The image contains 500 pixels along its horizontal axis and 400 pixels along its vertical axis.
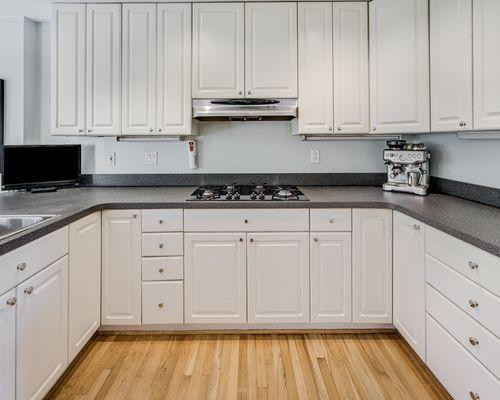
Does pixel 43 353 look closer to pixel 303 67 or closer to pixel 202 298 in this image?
pixel 202 298

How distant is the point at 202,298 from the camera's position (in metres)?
2.51

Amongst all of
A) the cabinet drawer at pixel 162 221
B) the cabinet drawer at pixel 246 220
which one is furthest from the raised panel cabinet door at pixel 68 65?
the cabinet drawer at pixel 246 220

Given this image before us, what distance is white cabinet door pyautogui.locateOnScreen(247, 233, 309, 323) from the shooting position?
97.7 inches

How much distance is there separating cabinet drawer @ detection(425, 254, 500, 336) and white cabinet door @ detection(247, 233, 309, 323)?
2.55 ft

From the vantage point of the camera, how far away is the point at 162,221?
247cm

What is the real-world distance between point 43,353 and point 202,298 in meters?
0.99

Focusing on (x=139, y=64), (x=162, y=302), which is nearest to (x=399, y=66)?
(x=139, y=64)

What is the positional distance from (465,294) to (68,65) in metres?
2.87

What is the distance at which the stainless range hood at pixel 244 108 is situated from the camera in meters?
2.75

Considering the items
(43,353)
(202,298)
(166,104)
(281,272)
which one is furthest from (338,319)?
(166,104)

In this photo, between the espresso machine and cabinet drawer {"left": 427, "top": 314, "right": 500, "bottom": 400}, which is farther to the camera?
the espresso machine

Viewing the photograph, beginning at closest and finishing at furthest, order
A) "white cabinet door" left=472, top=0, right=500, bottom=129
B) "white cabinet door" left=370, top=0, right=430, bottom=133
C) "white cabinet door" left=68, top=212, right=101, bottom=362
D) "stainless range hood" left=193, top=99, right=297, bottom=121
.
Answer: "white cabinet door" left=472, top=0, right=500, bottom=129 → "white cabinet door" left=68, top=212, right=101, bottom=362 → "white cabinet door" left=370, top=0, right=430, bottom=133 → "stainless range hood" left=193, top=99, right=297, bottom=121

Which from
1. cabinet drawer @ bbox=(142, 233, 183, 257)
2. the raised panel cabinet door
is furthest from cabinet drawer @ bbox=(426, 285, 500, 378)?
the raised panel cabinet door

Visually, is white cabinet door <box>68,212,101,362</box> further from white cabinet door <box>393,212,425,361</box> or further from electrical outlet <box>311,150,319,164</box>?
white cabinet door <box>393,212,425,361</box>
